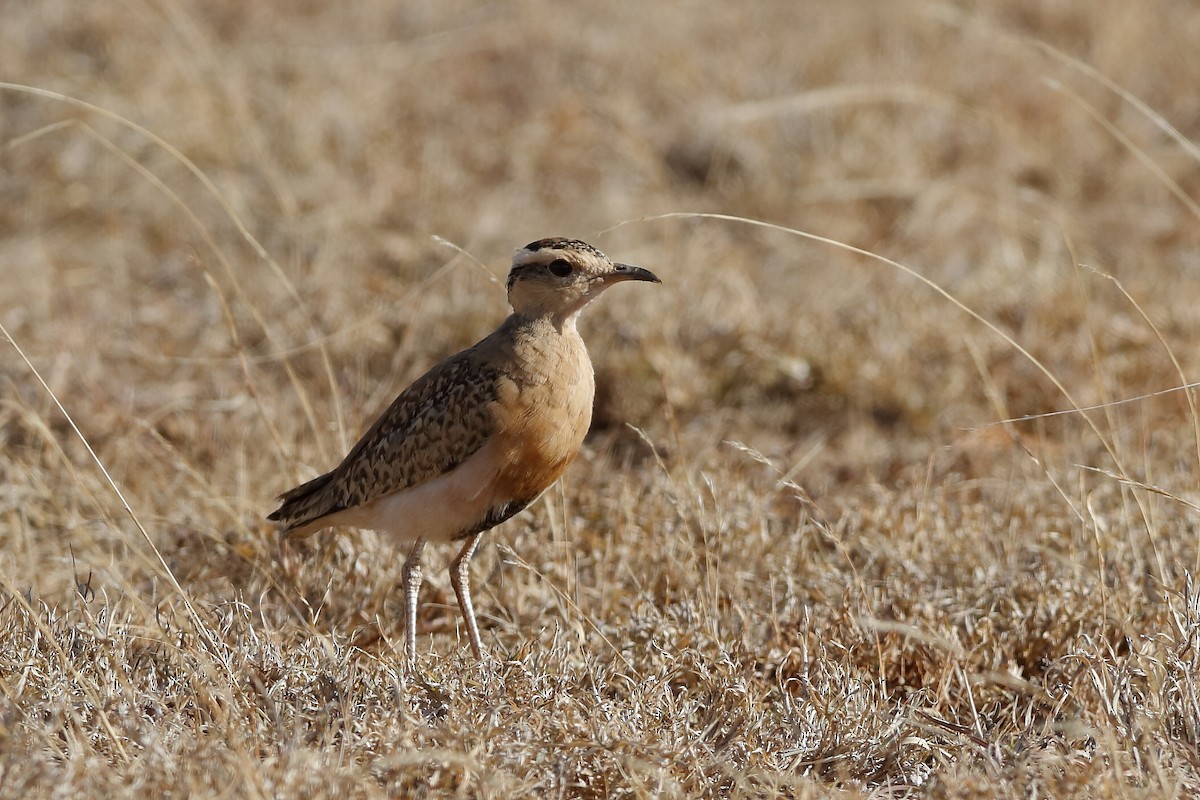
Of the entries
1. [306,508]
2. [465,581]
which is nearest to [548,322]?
[465,581]

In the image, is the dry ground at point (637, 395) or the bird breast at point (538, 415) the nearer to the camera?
the dry ground at point (637, 395)

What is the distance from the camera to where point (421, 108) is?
32.1ft

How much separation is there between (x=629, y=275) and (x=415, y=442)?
2.83 ft

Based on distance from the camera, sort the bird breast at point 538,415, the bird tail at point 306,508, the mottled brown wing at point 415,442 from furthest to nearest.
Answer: the bird tail at point 306,508, the mottled brown wing at point 415,442, the bird breast at point 538,415

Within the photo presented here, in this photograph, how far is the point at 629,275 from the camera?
415 cm

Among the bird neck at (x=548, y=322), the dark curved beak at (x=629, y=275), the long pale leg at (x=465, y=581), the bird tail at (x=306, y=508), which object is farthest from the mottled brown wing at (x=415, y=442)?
the dark curved beak at (x=629, y=275)

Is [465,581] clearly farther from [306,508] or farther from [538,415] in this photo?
[538,415]

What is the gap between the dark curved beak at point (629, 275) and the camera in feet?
13.4

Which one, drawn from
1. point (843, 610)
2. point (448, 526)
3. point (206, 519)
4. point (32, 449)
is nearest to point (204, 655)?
point (448, 526)

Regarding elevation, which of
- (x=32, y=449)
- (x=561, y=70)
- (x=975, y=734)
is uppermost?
(x=561, y=70)

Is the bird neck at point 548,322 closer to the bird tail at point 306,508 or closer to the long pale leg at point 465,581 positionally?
the long pale leg at point 465,581

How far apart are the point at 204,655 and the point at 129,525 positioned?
153 centimetres

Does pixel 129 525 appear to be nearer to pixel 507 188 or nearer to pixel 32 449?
pixel 32 449

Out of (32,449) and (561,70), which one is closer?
(32,449)
